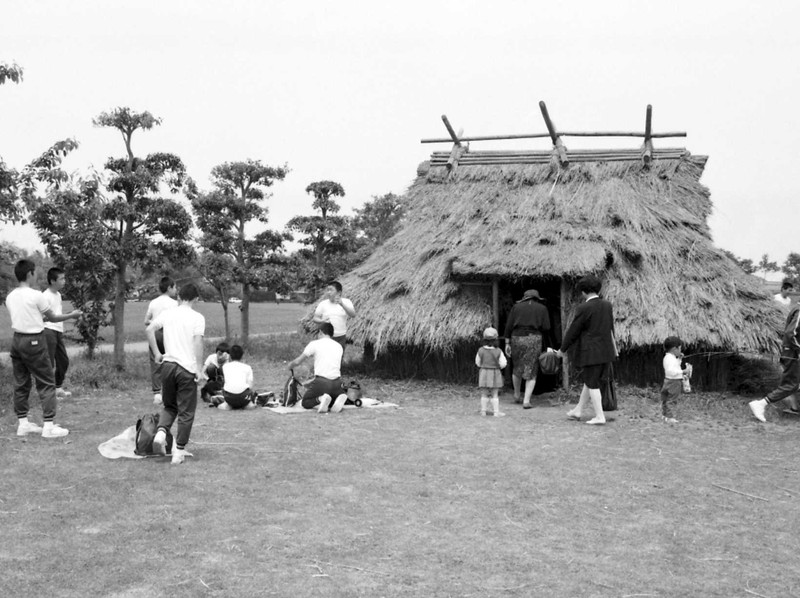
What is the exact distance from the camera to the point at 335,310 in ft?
41.3

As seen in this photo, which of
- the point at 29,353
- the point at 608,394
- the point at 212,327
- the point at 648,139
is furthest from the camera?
the point at 212,327

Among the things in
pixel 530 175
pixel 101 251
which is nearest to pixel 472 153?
pixel 530 175

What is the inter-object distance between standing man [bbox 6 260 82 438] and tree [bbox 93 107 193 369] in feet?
19.7

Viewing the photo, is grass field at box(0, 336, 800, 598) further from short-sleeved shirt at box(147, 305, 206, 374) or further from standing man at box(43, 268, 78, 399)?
standing man at box(43, 268, 78, 399)

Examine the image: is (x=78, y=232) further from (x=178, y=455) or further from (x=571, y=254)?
(x=571, y=254)

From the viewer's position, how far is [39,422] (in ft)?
31.8

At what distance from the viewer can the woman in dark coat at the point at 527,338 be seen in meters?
11.5

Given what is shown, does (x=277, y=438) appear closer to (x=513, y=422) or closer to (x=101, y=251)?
(x=513, y=422)

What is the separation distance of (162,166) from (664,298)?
9.45m

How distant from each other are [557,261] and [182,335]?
22.6 feet

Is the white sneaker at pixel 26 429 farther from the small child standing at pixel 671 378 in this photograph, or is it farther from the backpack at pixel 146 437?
the small child standing at pixel 671 378

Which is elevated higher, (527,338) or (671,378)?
(527,338)

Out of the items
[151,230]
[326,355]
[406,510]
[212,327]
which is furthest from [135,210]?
[212,327]

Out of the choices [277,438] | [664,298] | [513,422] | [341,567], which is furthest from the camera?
[664,298]
